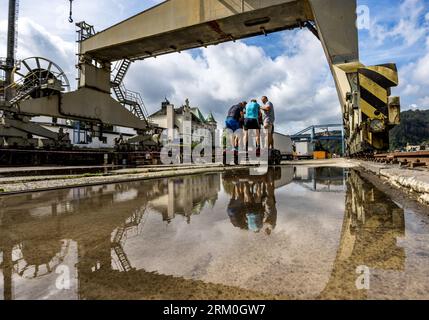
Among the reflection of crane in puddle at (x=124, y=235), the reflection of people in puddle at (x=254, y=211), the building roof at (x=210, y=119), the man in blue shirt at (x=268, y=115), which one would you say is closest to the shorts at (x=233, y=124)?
the man in blue shirt at (x=268, y=115)

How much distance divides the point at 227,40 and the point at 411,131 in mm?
97109

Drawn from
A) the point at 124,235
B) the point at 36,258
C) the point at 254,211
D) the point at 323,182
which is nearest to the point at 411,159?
the point at 323,182

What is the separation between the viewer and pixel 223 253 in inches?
47.6

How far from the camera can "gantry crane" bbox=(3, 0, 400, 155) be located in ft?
17.6

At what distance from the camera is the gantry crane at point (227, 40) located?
536cm

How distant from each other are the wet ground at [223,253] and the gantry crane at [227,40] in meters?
4.22

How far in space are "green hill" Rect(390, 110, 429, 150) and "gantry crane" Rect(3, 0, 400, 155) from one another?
76781mm

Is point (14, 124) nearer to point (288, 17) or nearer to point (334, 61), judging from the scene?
point (288, 17)

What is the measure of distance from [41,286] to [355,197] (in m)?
2.67

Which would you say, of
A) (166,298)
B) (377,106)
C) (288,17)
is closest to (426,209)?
(166,298)

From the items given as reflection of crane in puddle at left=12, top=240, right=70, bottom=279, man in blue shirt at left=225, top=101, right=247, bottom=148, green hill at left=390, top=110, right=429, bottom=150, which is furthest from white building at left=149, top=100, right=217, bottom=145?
green hill at left=390, top=110, right=429, bottom=150

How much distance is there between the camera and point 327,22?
29.9 feet

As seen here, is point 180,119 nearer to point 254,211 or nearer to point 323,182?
point 323,182

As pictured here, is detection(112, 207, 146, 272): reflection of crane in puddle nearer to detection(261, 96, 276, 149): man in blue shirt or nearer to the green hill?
detection(261, 96, 276, 149): man in blue shirt
